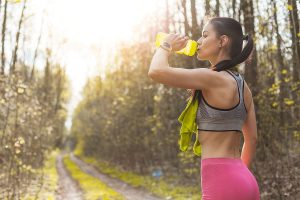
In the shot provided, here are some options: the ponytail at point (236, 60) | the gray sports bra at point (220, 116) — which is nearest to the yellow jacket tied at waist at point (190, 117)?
the gray sports bra at point (220, 116)

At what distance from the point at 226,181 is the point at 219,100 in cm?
44

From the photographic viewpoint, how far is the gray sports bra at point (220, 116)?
2.38 m

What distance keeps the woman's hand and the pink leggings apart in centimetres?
68

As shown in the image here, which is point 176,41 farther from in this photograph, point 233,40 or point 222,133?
point 222,133

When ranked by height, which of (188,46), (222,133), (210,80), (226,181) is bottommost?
(226,181)

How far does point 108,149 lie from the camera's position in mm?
39344

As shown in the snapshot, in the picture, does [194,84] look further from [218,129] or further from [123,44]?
[123,44]

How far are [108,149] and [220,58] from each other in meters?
37.3

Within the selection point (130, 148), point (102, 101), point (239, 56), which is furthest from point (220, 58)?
point (102, 101)

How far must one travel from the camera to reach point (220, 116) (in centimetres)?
238

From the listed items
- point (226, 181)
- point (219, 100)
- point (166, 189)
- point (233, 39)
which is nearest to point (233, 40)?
point (233, 39)

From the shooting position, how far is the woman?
7.55 feet

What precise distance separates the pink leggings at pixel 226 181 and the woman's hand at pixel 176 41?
0.68 m

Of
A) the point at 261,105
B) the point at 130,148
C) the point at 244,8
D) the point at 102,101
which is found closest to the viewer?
the point at 261,105
